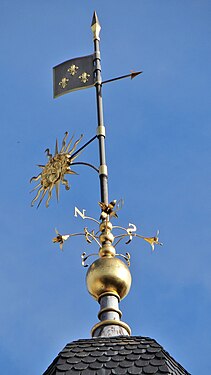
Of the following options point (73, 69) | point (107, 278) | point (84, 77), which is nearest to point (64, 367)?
point (107, 278)

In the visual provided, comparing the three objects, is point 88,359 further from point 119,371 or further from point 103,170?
point 103,170

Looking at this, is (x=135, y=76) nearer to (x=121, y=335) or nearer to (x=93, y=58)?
(x=93, y=58)

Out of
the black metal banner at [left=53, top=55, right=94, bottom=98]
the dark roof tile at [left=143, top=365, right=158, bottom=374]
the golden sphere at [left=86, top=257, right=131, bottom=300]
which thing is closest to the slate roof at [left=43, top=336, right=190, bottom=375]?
the dark roof tile at [left=143, top=365, right=158, bottom=374]

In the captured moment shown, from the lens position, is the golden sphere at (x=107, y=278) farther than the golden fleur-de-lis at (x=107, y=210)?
No

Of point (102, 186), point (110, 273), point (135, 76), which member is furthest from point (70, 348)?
point (135, 76)

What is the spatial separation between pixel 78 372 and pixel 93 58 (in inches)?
267

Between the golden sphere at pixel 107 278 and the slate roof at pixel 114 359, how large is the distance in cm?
165

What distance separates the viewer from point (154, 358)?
15.2 metres

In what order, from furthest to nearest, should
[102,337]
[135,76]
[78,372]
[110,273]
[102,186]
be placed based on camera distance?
[135,76] < [102,186] < [110,273] < [102,337] < [78,372]

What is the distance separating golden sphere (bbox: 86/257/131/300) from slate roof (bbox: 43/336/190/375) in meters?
1.65

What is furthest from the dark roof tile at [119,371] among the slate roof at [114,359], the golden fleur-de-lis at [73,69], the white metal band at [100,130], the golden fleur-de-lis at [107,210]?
the golden fleur-de-lis at [73,69]

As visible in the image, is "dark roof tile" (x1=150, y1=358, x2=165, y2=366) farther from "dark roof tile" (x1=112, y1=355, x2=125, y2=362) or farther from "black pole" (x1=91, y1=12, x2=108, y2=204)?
"black pole" (x1=91, y1=12, x2=108, y2=204)

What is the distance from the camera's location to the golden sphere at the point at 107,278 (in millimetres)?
17344

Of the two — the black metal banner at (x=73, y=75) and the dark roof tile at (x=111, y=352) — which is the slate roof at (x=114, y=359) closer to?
the dark roof tile at (x=111, y=352)
